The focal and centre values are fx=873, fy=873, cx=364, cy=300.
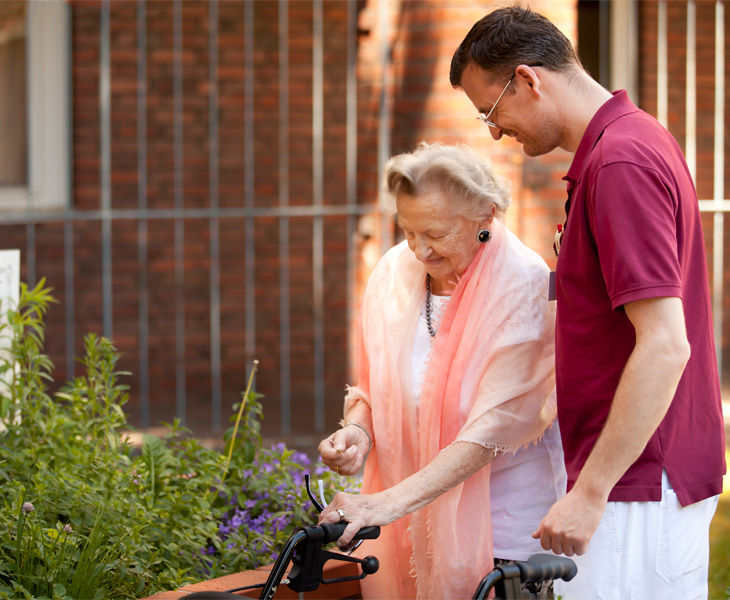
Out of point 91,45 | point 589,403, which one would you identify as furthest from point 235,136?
point 589,403

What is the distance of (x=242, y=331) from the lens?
705 cm

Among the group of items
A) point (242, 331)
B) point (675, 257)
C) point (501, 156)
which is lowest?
point (242, 331)

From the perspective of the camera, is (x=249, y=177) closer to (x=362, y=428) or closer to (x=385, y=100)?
(x=385, y=100)

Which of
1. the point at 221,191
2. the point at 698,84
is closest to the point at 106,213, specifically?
the point at 221,191

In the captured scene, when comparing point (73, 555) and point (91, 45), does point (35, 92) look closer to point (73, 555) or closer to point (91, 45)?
point (91, 45)

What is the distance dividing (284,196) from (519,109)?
519cm

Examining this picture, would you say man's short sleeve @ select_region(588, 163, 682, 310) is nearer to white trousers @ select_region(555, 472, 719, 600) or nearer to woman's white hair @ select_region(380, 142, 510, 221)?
white trousers @ select_region(555, 472, 719, 600)

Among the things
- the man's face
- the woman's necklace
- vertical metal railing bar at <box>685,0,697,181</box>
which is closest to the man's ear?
the man's face

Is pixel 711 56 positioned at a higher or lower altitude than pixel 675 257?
higher

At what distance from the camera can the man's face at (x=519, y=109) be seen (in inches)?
73.5

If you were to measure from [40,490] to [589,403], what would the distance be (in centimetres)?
146

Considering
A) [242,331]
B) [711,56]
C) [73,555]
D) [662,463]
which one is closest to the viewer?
[662,463]

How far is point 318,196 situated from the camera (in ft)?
22.6

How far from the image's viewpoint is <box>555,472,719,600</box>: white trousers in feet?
5.83
